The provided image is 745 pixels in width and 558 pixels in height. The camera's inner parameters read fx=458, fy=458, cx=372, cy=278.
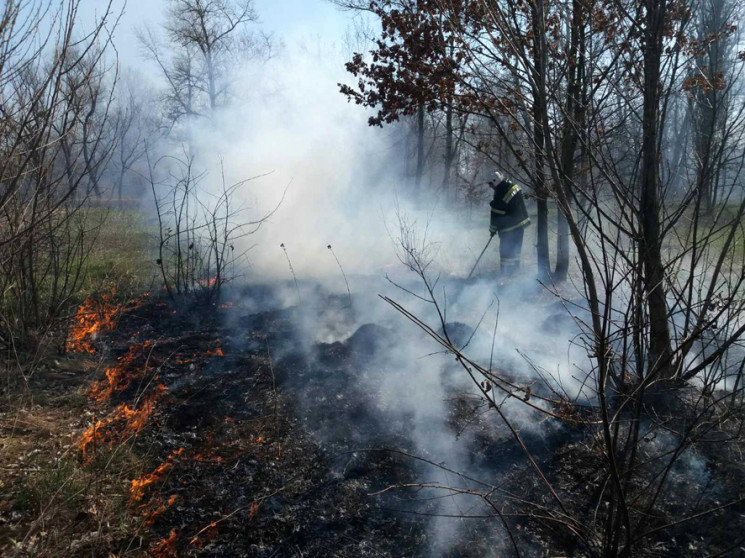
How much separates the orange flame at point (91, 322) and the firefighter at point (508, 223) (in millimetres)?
6541

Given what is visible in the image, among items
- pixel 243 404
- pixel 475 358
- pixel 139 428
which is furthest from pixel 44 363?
pixel 475 358

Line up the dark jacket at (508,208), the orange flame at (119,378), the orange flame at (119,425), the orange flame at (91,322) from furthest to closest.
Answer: the dark jacket at (508,208)
the orange flame at (91,322)
the orange flame at (119,378)
the orange flame at (119,425)

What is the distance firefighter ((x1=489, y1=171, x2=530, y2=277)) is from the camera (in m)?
8.54

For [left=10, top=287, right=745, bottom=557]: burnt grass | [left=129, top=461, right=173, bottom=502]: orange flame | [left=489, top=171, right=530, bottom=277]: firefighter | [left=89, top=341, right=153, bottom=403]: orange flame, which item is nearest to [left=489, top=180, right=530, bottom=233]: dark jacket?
[left=489, top=171, right=530, bottom=277]: firefighter

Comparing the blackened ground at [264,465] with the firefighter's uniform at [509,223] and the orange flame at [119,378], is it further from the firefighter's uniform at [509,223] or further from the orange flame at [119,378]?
the firefighter's uniform at [509,223]

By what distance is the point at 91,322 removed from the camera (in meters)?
6.17

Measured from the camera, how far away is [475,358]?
5379mm

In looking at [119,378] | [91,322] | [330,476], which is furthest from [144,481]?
[91,322]

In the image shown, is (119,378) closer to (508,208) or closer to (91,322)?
(91,322)

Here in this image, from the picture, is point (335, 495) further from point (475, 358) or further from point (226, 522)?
point (475, 358)

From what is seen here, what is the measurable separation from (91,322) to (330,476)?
4.44 metres

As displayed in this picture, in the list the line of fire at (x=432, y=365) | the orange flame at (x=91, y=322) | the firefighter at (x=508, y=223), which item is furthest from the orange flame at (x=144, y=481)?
the firefighter at (x=508, y=223)

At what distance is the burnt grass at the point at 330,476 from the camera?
2936 mm

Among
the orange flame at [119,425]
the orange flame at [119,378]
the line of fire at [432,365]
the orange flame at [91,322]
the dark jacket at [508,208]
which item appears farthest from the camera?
the dark jacket at [508,208]
